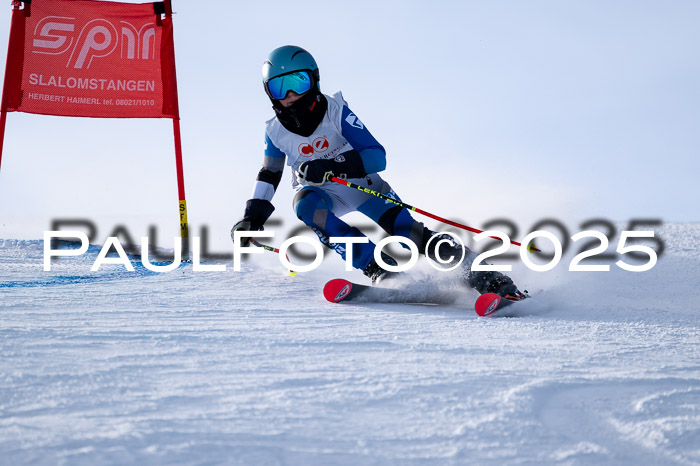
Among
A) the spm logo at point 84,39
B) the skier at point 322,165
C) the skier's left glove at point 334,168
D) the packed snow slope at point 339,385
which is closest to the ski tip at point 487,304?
the packed snow slope at point 339,385

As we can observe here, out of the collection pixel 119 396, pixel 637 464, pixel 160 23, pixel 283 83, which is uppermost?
pixel 160 23

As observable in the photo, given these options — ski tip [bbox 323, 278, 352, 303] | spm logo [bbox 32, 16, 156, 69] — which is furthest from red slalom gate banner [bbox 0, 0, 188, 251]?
ski tip [bbox 323, 278, 352, 303]

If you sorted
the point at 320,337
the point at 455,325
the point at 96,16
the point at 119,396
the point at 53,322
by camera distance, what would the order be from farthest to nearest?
the point at 96,16
the point at 455,325
the point at 53,322
the point at 320,337
the point at 119,396

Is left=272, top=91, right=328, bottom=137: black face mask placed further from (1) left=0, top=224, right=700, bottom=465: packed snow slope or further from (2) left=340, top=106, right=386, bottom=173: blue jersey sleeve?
(1) left=0, top=224, right=700, bottom=465: packed snow slope

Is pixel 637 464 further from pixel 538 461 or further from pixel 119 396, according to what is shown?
pixel 119 396

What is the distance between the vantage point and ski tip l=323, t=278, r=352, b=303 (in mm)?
3295

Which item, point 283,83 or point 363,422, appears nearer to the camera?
point 363,422

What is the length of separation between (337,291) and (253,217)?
2.77ft

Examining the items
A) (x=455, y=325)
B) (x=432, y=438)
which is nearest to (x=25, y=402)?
(x=432, y=438)

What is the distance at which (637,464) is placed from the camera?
1.23m

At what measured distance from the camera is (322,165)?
346 centimetres

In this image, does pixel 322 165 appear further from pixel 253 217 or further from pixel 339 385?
pixel 339 385

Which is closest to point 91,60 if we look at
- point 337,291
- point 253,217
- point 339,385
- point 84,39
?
point 84,39

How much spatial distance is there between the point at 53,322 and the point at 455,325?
5.16 ft
